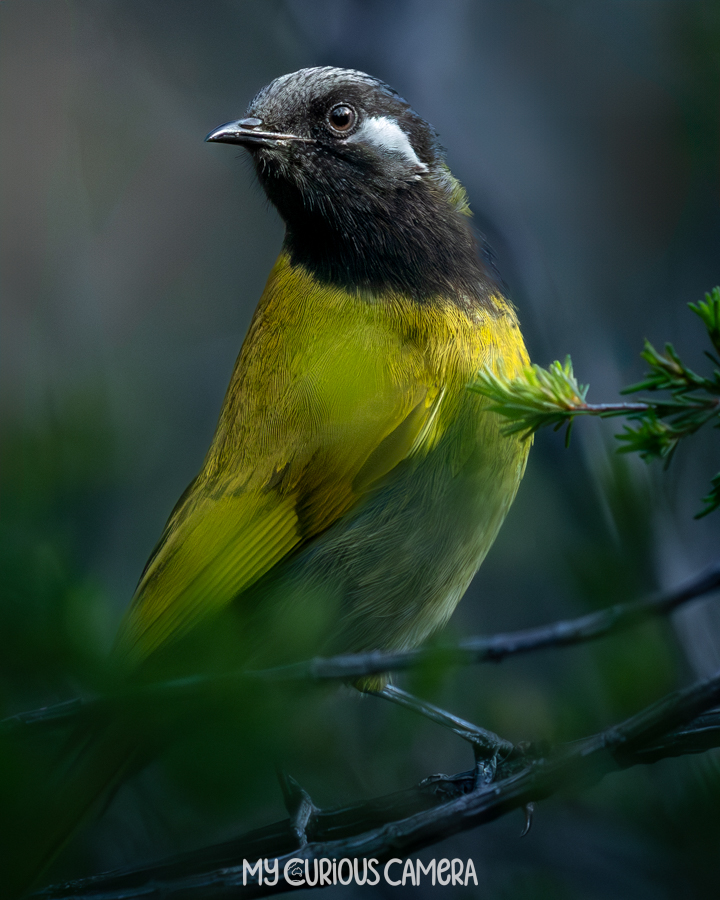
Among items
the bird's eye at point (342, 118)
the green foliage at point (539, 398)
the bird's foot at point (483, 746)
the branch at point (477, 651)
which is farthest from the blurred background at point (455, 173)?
the branch at point (477, 651)

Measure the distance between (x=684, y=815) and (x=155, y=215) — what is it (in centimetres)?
214

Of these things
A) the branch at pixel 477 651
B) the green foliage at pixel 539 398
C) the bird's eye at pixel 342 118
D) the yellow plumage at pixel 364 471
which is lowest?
the branch at pixel 477 651

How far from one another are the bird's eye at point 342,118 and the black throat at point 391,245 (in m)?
0.14

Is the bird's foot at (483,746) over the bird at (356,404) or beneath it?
beneath

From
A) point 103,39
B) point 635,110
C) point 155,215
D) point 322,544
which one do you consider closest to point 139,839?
point 322,544

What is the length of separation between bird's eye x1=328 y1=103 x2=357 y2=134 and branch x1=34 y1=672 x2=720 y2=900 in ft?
4.05

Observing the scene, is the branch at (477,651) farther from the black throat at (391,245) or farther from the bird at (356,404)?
the black throat at (391,245)

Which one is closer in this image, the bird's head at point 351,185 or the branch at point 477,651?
the branch at point 477,651

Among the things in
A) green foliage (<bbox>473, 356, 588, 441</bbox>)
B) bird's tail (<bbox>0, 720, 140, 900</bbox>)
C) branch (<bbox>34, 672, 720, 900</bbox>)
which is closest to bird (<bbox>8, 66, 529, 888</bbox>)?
branch (<bbox>34, 672, 720, 900</bbox>)

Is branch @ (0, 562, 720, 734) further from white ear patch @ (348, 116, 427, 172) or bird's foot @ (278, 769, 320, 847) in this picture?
white ear patch @ (348, 116, 427, 172)

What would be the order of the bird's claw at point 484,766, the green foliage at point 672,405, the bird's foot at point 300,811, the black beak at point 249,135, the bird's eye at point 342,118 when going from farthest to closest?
the bird's eye at point 342,118, the black beak at point 249,135, the bird's claw at point 484,766, the bird's foot at point 300,811, the green foliage at point 672,405

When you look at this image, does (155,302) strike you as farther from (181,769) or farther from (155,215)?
(181,769)

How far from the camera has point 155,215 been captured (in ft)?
7.80

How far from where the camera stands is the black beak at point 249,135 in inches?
58.8
